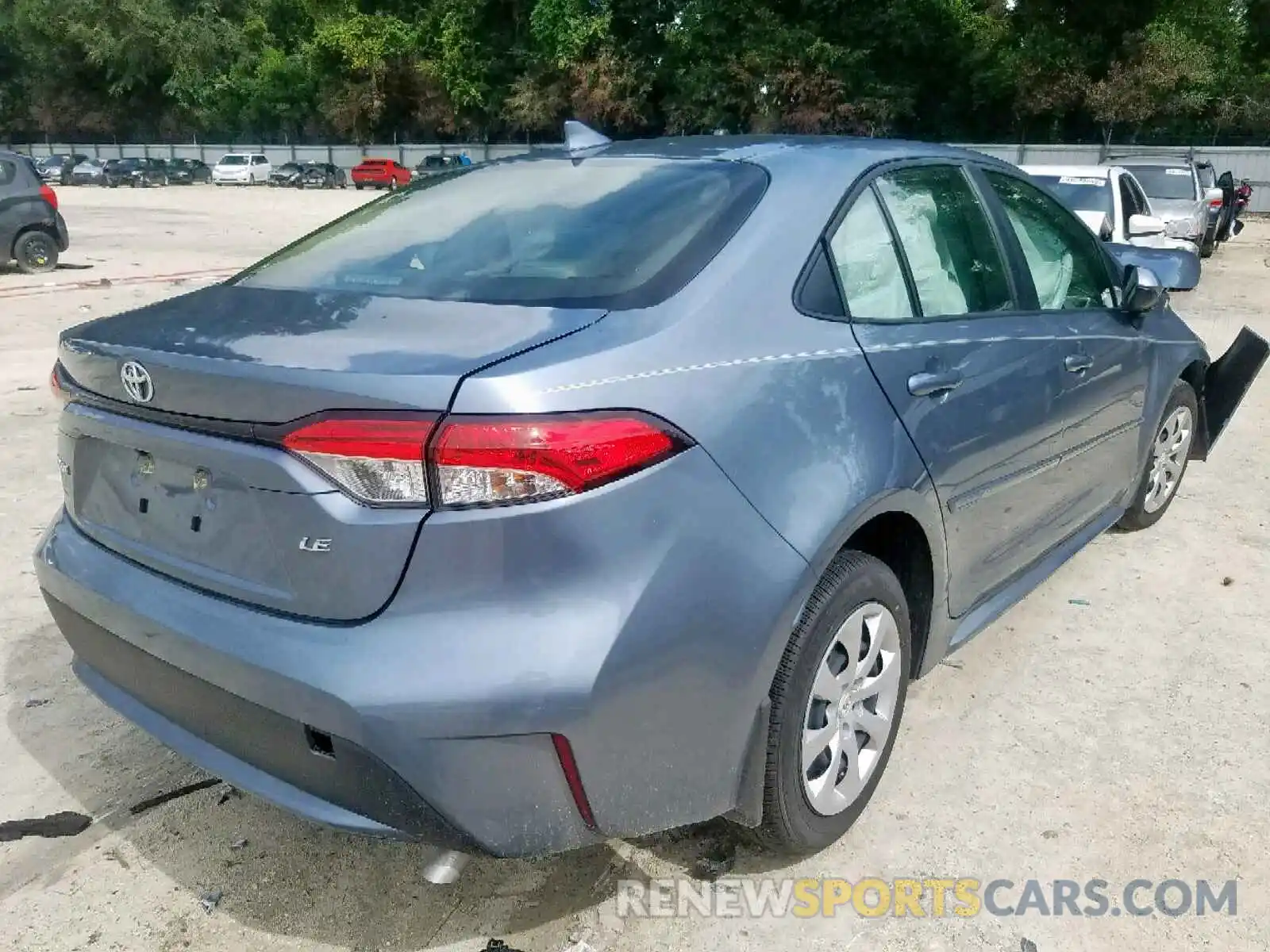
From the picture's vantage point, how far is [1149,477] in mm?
4637

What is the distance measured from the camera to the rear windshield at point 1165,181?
1628 cm

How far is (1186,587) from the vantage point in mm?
4270

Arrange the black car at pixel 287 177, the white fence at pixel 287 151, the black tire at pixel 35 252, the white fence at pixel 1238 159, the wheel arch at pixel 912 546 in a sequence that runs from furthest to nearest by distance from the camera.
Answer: the white fence at pixel 287 151 < the black car at pixel 287 177 < the white fence at pixel 1238 159 < the black tire at pixel 35 252 < the wheel arch at pixel 912 546

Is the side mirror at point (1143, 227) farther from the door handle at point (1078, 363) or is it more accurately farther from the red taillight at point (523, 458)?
the red taillight at point (523, 458)

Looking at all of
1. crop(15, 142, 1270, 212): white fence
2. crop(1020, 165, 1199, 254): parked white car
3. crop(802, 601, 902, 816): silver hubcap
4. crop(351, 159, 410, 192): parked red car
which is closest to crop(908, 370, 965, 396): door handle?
crop(802, 601, 902, 816): silver hubcap

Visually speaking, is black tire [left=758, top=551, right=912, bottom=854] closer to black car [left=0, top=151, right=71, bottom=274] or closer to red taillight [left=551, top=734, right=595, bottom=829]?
red taillight [left=551, top=734, right=595, bottom=829]

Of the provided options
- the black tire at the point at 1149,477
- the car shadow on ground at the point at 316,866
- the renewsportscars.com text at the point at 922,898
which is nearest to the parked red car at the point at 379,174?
the black tire at the point at 1149,477


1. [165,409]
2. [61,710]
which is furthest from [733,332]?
[61,710]

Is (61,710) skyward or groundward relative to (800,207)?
groundward

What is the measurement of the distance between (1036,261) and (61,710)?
3.39m

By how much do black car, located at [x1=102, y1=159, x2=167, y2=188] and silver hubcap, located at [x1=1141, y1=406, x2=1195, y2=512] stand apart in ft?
163

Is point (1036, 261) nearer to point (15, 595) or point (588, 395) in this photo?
point (588, 395)

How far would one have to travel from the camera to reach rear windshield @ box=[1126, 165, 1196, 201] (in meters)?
16.3

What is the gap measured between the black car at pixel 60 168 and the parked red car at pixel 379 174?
13.7 m
